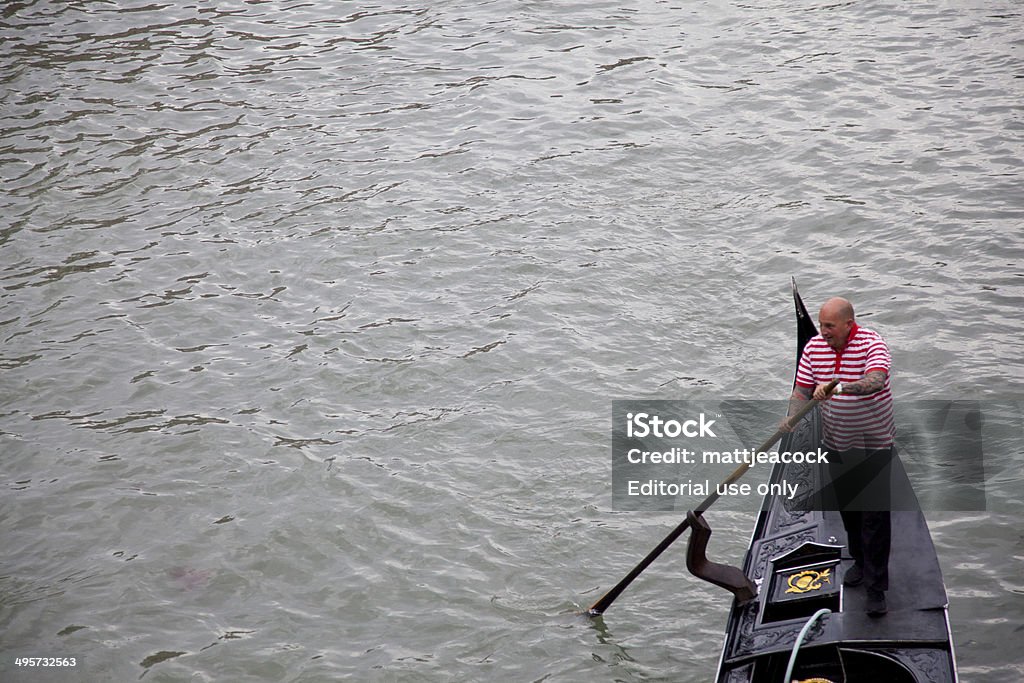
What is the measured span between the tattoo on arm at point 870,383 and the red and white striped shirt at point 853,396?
5 centimetres

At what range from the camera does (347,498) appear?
7.71m

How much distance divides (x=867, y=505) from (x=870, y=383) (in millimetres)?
666

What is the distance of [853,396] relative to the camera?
17.6 ft

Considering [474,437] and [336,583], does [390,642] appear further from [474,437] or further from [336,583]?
[474,437]

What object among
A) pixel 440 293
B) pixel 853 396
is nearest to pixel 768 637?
pixel 853 396

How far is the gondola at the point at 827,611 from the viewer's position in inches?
201

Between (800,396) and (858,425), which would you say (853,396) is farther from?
(800,396)

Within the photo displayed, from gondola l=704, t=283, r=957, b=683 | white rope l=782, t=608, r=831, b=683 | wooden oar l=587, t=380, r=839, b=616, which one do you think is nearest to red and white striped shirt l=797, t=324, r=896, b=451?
wooden oar l=587, t=380, r=839, b=616

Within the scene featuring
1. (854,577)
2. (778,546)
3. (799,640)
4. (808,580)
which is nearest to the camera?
(799,640)

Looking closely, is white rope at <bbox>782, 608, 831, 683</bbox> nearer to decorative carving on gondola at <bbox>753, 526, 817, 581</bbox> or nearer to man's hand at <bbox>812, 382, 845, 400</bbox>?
decorative carving on gondola at <bbox>753, 526, 817, 581</bbox>

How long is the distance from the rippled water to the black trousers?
3.52 ft

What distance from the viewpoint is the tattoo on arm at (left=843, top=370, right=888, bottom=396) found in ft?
17.0

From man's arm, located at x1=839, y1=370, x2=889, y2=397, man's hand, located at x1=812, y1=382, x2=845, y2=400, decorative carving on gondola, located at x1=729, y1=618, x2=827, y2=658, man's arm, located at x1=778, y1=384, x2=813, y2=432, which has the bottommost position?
decorative carving on gondola, located at x1=729, y1=618, x2=827, y2=658

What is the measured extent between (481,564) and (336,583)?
100 cm
